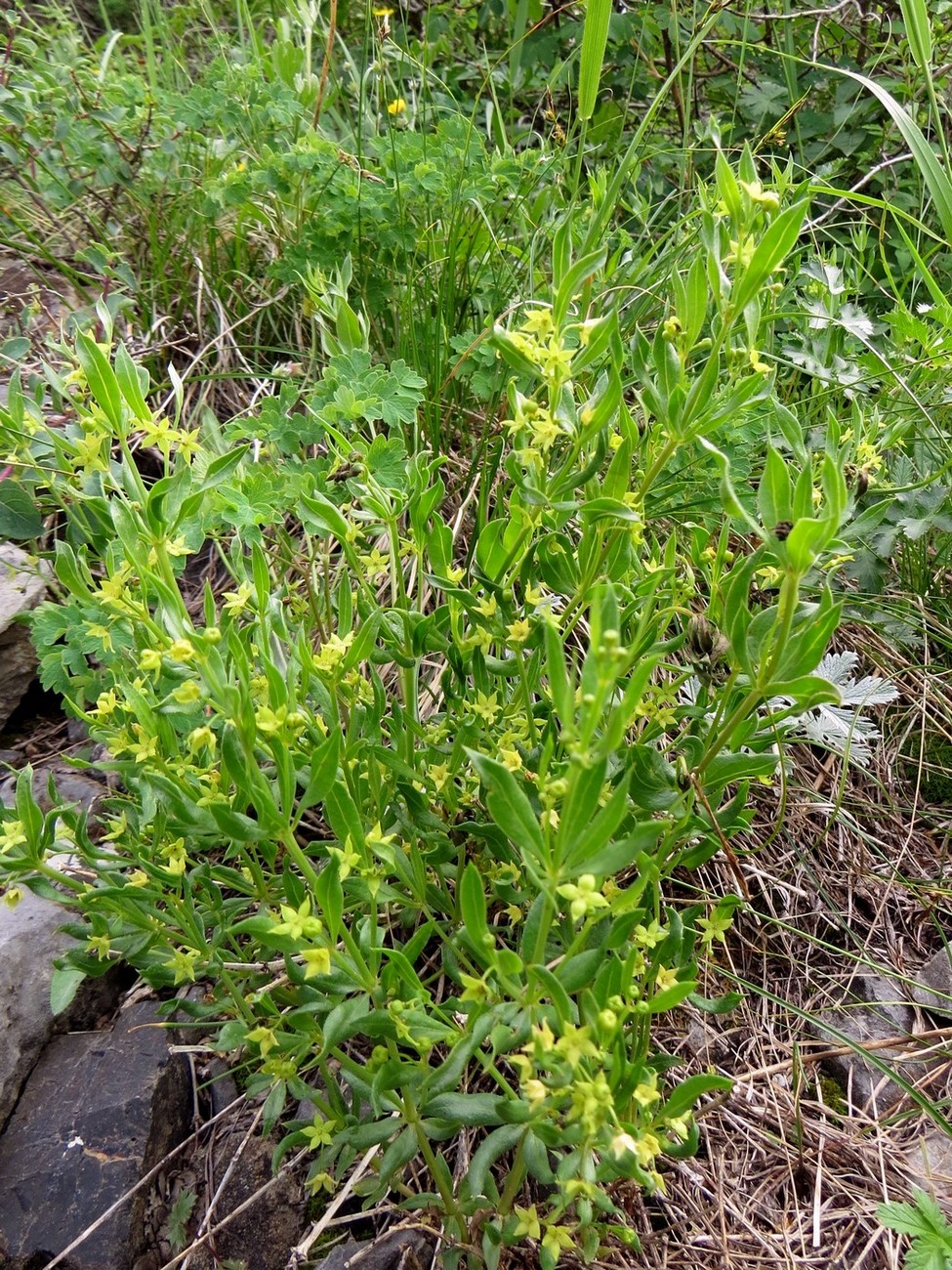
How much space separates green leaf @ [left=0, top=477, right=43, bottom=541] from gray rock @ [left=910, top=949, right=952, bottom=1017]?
78.2 inches

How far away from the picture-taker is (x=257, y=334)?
275 cm

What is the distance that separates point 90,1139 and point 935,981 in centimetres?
162

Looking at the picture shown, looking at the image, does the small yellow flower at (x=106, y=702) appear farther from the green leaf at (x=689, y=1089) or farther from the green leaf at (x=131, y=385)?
the green leaf at (x=689, y=1089)

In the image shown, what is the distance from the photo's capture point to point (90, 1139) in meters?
1.55

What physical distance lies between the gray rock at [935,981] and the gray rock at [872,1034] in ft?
0.10

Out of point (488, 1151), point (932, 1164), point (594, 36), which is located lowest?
point (932, 1164)

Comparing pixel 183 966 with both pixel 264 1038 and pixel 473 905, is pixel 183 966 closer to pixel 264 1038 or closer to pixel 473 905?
pixel 264 1038

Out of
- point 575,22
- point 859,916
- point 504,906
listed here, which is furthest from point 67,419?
point 575,22

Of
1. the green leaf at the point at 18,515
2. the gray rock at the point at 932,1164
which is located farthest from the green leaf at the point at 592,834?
the green leaf at the point at 18,515

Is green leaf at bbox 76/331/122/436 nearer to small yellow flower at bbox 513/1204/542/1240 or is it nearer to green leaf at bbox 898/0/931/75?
small yellow flower at bbox 513/1204/542/1240

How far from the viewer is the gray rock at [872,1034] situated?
1.73 meters

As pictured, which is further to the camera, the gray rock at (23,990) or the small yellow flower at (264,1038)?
the gray rock at (23,990)

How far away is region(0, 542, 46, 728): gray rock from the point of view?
213 cm

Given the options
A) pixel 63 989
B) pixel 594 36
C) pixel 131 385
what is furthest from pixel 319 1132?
pixel 594 36
